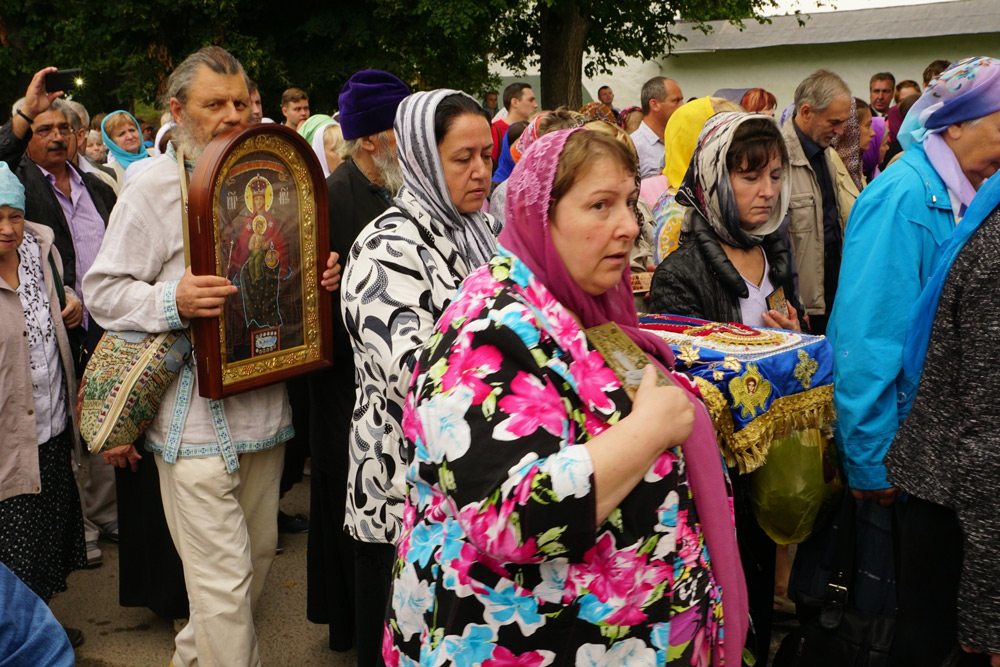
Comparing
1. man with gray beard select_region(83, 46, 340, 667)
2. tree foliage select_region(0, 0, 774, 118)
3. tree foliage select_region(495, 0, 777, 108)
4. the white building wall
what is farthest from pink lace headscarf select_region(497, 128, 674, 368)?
the white building wall

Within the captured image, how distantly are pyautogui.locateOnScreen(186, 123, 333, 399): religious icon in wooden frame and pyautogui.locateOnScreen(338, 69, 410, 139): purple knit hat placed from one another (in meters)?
0.44

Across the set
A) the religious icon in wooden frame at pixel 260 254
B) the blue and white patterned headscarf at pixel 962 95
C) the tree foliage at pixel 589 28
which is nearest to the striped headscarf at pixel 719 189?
the blue and white patterned headscarf at pixel 962 95

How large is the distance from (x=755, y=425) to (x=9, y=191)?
301 cm

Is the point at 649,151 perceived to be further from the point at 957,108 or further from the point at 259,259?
the point at 259,259

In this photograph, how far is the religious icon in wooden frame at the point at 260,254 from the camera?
10.2ft

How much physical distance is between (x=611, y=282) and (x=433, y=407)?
48 centimetres

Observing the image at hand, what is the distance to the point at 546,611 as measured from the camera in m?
1.93

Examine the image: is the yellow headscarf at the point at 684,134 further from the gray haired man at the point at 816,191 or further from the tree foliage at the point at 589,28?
the tree foliage at the point at 589,28

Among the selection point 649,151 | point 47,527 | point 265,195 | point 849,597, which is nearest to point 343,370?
→ point 265,195

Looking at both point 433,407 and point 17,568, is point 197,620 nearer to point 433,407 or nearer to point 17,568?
point 17,568

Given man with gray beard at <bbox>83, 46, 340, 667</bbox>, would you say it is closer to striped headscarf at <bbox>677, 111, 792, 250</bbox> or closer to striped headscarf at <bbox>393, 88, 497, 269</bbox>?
striped headscarf at <bbox>393, 88, 497, 269</bbox>

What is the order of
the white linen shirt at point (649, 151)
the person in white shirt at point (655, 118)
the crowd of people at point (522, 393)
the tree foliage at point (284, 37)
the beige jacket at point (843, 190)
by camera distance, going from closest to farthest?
the crowd of people at point (522, 393)
the beige jacket at point (843, 190)
the white linen shirt at point (649, 151)
the person in white shirt at point (655, 118)
the tree foliage at point (284, 37)

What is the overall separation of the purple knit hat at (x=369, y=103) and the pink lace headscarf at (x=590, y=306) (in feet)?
6.16

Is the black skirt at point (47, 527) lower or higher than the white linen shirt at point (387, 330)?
lower
